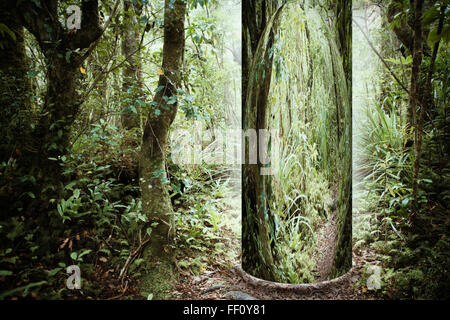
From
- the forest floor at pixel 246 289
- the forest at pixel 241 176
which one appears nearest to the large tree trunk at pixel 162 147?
the forest at pixel 241 176

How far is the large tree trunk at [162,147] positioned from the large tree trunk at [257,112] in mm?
497

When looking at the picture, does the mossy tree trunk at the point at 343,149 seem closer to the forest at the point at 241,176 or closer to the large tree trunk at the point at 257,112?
the forest at the point at 241,176

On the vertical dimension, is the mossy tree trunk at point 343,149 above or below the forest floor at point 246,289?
above

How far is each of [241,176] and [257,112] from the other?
46 centimetres

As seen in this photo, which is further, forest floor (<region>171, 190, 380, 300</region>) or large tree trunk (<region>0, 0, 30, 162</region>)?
large tree trunk (<region>0, 0, 30, 162</region>)

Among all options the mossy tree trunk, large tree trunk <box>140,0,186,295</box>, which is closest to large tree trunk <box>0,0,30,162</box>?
large tree trunk <box>140,0,186,295</box>

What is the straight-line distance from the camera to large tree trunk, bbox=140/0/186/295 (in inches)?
70.3

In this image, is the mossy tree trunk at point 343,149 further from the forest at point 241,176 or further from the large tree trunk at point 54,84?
the large tree trunk at point 54,84

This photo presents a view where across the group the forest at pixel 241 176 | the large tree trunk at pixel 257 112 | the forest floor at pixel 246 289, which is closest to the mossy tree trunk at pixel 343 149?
the forest at pixel 241 176

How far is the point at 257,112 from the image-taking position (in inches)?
63.4

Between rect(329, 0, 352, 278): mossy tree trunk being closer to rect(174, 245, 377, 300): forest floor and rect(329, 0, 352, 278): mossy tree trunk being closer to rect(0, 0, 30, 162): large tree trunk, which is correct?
rect(174, 245, 377, 300): forest floor

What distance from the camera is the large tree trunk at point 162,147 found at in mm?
1786

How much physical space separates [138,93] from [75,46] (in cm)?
49

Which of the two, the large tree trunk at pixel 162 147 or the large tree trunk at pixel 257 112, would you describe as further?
the large tree trunk at pixel 162 147
